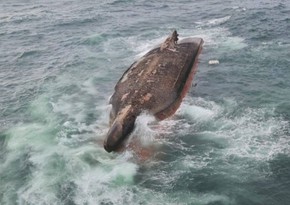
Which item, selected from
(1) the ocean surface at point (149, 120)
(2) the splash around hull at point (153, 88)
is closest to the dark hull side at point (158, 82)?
(2) the splash around hull at point (153, 88)

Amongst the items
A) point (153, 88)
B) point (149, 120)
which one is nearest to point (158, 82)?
point (153, 88)

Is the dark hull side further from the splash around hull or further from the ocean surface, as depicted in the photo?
the ocean surface

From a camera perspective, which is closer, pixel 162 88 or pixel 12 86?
pixel 162 88

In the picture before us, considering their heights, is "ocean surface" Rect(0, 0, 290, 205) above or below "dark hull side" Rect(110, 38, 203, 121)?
below

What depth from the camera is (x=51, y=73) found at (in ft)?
151

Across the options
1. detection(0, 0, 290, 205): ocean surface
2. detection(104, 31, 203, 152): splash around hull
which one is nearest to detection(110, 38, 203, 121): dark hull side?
detection(104, 31, 203, 152): splash around hull

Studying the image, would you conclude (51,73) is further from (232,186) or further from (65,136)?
(232,186)

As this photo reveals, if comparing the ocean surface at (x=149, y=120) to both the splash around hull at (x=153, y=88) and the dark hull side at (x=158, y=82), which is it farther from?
the dark hull side at (x=158, y=82)

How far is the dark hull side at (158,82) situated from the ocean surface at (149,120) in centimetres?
104

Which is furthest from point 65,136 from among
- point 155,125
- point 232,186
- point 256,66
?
point 256,66

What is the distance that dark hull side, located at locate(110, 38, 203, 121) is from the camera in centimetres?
3328

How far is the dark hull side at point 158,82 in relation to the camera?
33.3 meters

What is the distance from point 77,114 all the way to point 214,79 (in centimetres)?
1430

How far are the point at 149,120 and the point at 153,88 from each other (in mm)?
4022
